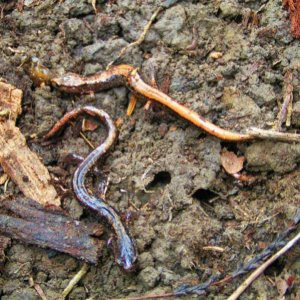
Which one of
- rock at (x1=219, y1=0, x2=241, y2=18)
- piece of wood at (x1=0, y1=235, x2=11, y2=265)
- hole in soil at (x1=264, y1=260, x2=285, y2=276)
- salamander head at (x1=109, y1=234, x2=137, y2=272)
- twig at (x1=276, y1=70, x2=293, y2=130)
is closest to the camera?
hole in soil at (x1=264, y1=260, x2=285, y2=276)

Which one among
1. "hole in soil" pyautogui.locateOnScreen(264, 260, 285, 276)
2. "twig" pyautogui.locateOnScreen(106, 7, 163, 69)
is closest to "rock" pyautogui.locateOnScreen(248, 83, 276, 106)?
"twig" pyautogui.locateOnScreen(106, 7, 163, 69)

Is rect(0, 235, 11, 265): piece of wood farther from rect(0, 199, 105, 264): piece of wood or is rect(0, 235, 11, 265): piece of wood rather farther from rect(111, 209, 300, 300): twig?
rect(111, 209, 300, 300): twig

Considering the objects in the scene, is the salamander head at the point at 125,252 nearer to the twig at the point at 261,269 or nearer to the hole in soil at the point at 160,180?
the hole in soil at the point at 160,180

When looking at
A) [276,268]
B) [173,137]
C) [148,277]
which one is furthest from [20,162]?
[276,268]

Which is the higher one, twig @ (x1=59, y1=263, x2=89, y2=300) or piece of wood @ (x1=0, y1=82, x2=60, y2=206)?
piece of wood @ (x1=0, y1=82, x2=60, y2=206)

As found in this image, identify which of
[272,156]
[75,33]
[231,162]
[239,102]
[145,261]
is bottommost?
[145,261]

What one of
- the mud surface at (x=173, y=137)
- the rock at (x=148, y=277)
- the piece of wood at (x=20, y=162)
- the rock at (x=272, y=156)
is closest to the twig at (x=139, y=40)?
the mud surface at (x=173, y=137)

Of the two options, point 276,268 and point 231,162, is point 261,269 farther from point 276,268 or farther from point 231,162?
point 231,162

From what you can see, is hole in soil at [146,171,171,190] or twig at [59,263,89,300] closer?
twig at [59,263,89,300]
